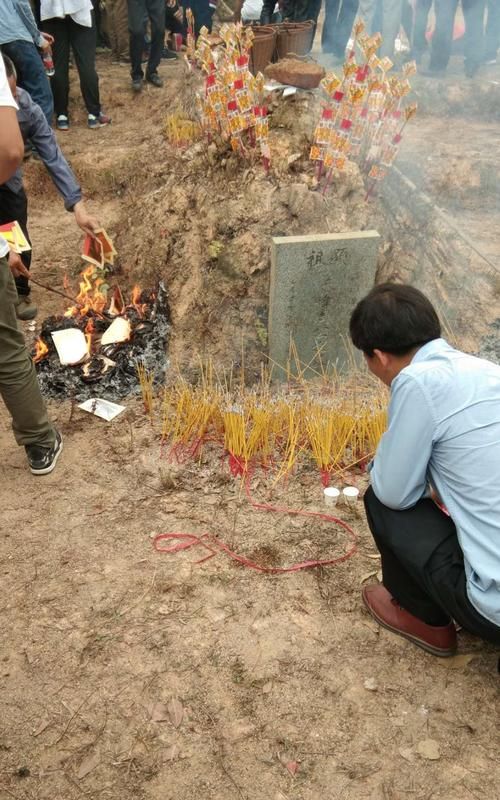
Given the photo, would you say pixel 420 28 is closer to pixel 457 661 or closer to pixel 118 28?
pixel 118 28

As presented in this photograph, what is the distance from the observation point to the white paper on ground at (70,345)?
13.5 feet

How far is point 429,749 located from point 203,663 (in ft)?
2.72

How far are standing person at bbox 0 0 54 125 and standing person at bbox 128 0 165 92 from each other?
1473 mm

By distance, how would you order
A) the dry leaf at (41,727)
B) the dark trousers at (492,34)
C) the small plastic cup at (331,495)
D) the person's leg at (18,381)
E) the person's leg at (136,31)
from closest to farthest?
the dry leaf at (41,727) → the person's leg at (18,381) → the small plastic cup at (331,495) → the person's leg at (136,31) → the dark trousers at (492,34)

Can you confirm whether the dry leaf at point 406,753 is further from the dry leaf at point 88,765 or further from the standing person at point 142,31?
the standing person at point 142,31

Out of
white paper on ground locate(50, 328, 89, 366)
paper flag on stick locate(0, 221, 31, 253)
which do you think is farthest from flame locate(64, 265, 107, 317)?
paper flag on stick locate(0, 221, 31, 253)

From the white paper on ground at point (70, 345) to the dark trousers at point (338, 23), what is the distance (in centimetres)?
685

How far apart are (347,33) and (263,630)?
9.04m

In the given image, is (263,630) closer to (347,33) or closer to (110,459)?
(110,459)

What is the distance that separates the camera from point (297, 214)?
4566 mm

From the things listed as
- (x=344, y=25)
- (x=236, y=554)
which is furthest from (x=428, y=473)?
A: (x=344, y=25)

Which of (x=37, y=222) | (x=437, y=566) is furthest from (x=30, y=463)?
(x=37, y=222)

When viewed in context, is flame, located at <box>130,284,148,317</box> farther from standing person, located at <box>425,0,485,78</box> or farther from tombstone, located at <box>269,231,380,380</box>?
standing person, located at <box>425,0,485,78</box>

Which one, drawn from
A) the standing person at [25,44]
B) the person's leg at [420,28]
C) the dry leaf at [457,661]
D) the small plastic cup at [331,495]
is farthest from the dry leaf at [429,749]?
the person's leg at [420,28]
